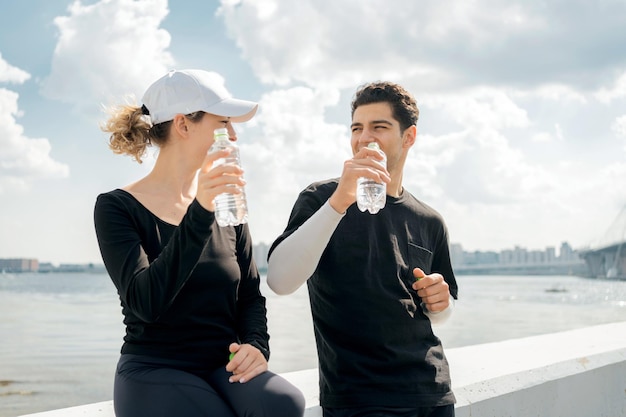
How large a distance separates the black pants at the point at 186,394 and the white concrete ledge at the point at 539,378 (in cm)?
62

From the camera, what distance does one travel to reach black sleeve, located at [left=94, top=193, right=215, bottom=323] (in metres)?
1.76

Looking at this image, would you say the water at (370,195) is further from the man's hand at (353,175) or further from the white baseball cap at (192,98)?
the white baseball cap at (192,98)

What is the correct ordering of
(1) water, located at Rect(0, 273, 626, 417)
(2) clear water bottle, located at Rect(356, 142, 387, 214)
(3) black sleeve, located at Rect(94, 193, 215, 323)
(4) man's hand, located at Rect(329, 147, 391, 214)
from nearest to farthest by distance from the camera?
(3) black sleeve, located at Rect(94, 193, 215, 323) < (4) man's hand, located at Rect(329, 147, 391, 214) < (2) clear water bottle, located at Rect(356, 142, 387, 214) < (1) water, located at Rect(0, 273, 626, 417)

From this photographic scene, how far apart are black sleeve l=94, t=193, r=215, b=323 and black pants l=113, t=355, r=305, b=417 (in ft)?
0.56

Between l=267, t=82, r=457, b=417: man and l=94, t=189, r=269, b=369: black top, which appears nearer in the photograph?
l=94, t=189, r=269, b=369: black top

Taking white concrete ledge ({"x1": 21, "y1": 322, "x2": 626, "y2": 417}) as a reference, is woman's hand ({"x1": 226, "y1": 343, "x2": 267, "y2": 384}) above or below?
above

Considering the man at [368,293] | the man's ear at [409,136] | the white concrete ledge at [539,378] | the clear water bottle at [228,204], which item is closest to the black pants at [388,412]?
the man at [368,293]

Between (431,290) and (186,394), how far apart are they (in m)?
0.91

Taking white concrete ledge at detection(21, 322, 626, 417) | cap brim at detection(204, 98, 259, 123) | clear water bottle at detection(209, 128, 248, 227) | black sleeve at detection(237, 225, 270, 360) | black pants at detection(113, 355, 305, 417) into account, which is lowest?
white concrete ledge at detection(21, 322, 626, 417)

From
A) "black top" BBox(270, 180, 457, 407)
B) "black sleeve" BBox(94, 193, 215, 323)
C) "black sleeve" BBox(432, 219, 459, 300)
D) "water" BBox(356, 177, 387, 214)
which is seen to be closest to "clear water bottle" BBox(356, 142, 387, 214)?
"water" BBox(356, 177, 387, 214)

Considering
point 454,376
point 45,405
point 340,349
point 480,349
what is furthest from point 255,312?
point 45,405

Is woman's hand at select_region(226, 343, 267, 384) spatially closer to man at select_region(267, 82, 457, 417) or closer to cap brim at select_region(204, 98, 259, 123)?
man at select_region(267, 82, 457, 417)

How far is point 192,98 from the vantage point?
212 centimetres

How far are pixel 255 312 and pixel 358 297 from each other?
1.12 ft
